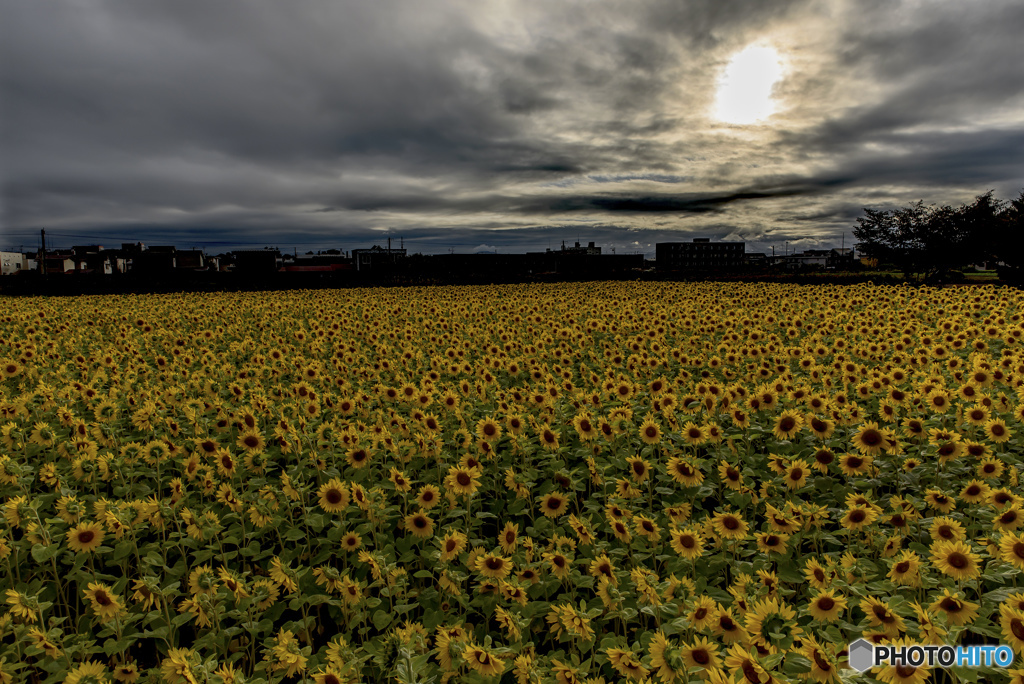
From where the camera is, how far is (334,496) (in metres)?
4.74

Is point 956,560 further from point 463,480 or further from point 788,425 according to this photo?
point 463,480

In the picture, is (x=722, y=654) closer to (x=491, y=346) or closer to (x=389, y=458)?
(x=389, y=458)

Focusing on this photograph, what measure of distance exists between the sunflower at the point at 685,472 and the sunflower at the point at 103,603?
465 centimetres

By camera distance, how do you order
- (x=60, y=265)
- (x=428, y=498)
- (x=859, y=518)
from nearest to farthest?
(x=859, y=518) < (x=428, y=498) < (x=60, y=265)

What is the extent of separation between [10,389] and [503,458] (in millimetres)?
9253

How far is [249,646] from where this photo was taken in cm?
391

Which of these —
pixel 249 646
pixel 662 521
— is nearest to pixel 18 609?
pixel 249 646

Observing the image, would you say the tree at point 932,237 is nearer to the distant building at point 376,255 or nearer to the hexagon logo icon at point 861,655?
the hexagon logo icon at point 861,655

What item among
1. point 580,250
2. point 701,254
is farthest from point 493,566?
point 701,254

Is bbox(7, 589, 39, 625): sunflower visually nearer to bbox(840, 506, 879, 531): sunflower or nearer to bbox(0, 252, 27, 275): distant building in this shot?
bbox(840, 506, 879, 531): sunflower

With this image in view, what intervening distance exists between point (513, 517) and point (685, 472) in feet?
6.39

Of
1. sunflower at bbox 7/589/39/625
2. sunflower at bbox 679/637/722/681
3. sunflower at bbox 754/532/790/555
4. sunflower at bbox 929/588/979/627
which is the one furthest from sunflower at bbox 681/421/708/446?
sunflower at bbox 7/589/39/625

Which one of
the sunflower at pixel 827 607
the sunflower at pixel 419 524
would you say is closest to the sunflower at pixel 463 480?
the sunflower at pixel 419 524

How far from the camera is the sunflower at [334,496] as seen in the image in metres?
4.69
